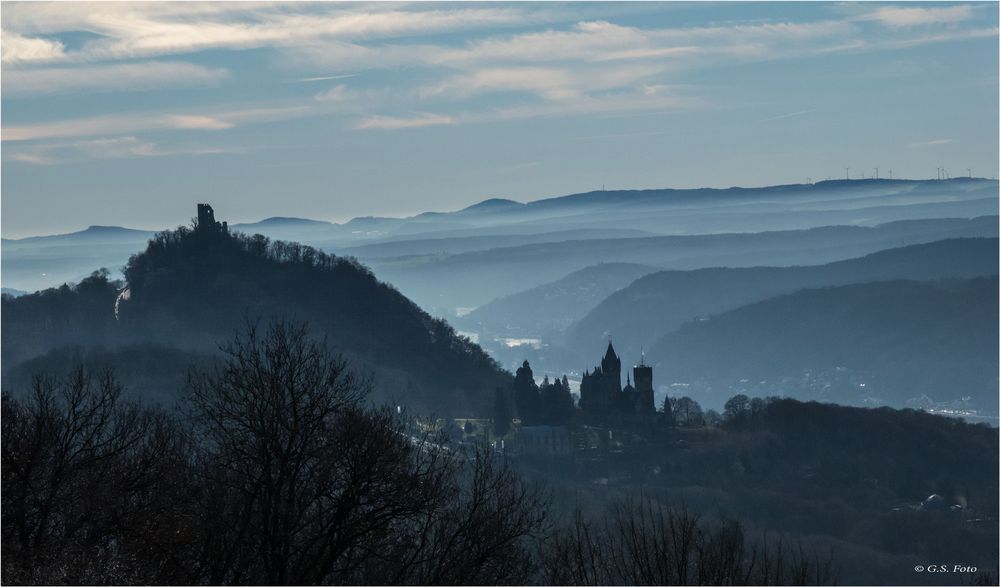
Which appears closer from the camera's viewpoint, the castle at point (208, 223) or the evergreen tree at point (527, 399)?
the evergreen tree at point (527, 399)

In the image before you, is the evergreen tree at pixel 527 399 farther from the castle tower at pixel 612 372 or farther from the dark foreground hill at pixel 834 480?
the dark foreground hill at pixel 834 480

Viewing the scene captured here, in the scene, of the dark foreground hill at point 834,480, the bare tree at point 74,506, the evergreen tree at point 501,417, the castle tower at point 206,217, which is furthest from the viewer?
the castle tower at point 206,217

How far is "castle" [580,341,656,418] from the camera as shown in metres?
155

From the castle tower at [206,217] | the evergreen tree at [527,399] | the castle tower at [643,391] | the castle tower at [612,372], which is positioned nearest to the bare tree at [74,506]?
the castle tower at [643,391]

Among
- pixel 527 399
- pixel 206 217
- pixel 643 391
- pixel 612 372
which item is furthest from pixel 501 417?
pixel 206 217

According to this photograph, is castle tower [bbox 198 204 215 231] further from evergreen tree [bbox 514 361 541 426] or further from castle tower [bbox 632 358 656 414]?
castle tower [bbox 632 358 656 414]

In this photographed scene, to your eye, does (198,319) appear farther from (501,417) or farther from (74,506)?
(74,506)

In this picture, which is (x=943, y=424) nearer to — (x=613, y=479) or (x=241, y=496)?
(x=613, y=479)

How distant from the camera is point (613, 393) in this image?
156250mm

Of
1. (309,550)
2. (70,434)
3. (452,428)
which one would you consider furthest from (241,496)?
(452,428)

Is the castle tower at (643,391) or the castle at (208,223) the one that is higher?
the castle at (208,223)

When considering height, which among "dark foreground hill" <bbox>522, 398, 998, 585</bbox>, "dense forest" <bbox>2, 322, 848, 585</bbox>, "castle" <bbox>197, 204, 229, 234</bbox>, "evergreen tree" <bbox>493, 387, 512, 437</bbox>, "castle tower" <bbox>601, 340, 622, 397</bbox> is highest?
"castle" <bbox>197, 204, 229, 234</bbox>

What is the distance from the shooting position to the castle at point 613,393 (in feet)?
508

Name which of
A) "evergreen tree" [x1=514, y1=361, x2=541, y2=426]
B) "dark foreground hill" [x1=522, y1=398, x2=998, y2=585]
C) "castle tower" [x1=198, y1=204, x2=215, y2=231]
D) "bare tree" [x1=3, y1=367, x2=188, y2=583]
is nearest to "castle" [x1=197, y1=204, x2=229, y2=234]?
"castle tower" [x1=198, y1=204, x2=215, y2=231]
